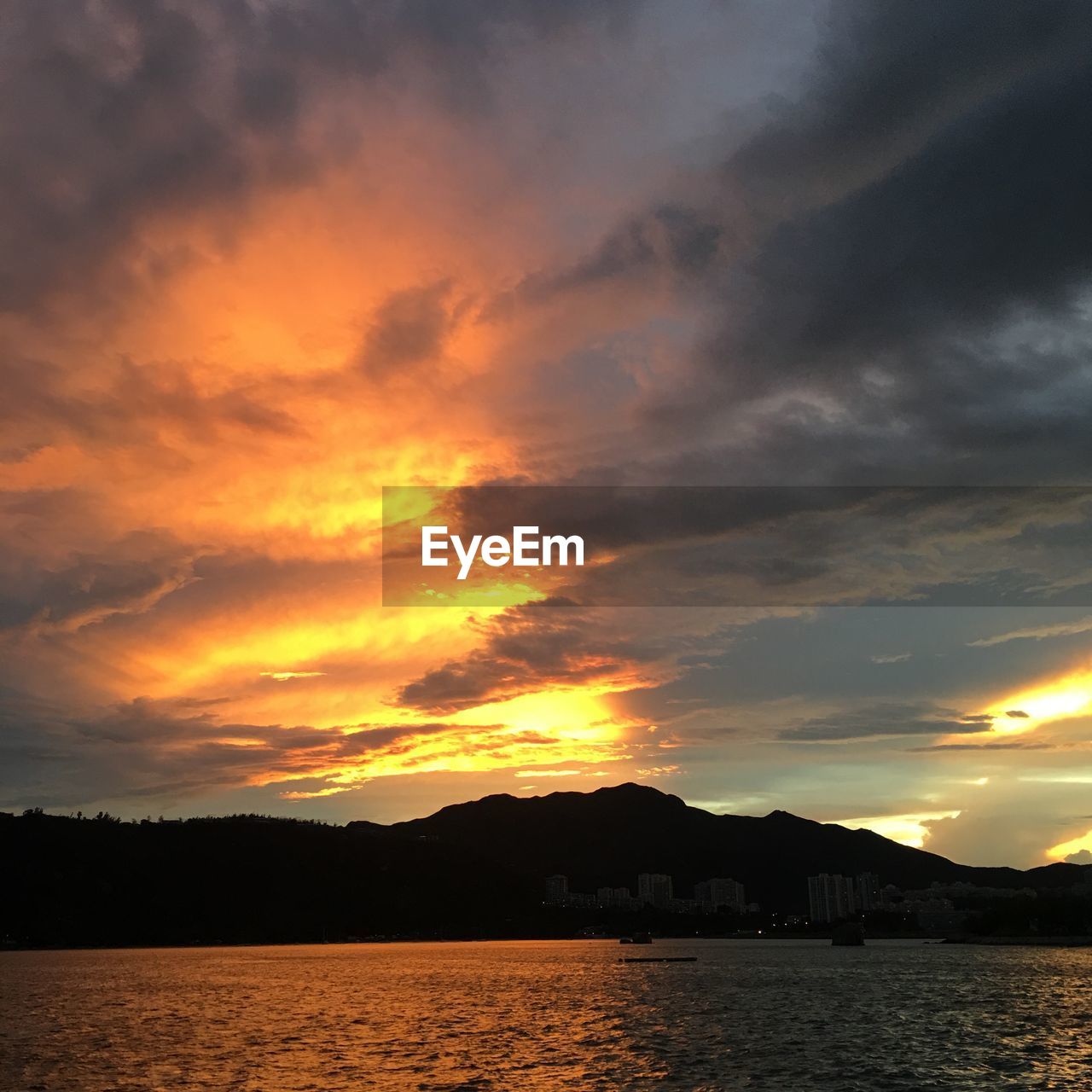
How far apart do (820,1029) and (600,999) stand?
56.7 metres

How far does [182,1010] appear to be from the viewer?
13662cm

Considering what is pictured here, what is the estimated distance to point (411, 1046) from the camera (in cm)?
9544

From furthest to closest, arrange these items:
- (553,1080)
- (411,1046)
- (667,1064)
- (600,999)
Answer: (600,999)
(411,1046)
(667,1064)
(553,1080)

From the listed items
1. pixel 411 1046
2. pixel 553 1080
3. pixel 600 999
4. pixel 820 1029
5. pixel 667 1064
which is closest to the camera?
pixel 553 1080

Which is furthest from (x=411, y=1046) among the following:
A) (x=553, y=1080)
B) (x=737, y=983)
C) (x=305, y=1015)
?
(x=737, y=983)

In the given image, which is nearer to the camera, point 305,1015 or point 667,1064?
point 667,1064

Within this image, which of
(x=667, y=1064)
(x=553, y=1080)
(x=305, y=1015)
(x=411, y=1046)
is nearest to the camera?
(x=553, y=1080)

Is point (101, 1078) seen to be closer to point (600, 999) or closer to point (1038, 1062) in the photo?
point (1038, 1062)

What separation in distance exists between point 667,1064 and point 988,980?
14014 cm

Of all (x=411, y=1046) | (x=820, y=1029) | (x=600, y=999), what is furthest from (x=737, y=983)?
(x=411, y=1046)

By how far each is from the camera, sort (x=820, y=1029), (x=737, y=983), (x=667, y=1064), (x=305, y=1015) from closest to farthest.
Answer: (x=667, y=1064)
(x=820, y=1029)
(x=305, y=1015)
(x=737, y=983)

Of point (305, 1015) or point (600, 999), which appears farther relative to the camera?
point (600, 999)

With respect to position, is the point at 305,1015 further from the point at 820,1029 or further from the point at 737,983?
the point at 737,983

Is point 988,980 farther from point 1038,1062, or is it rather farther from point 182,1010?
point 182,1010
